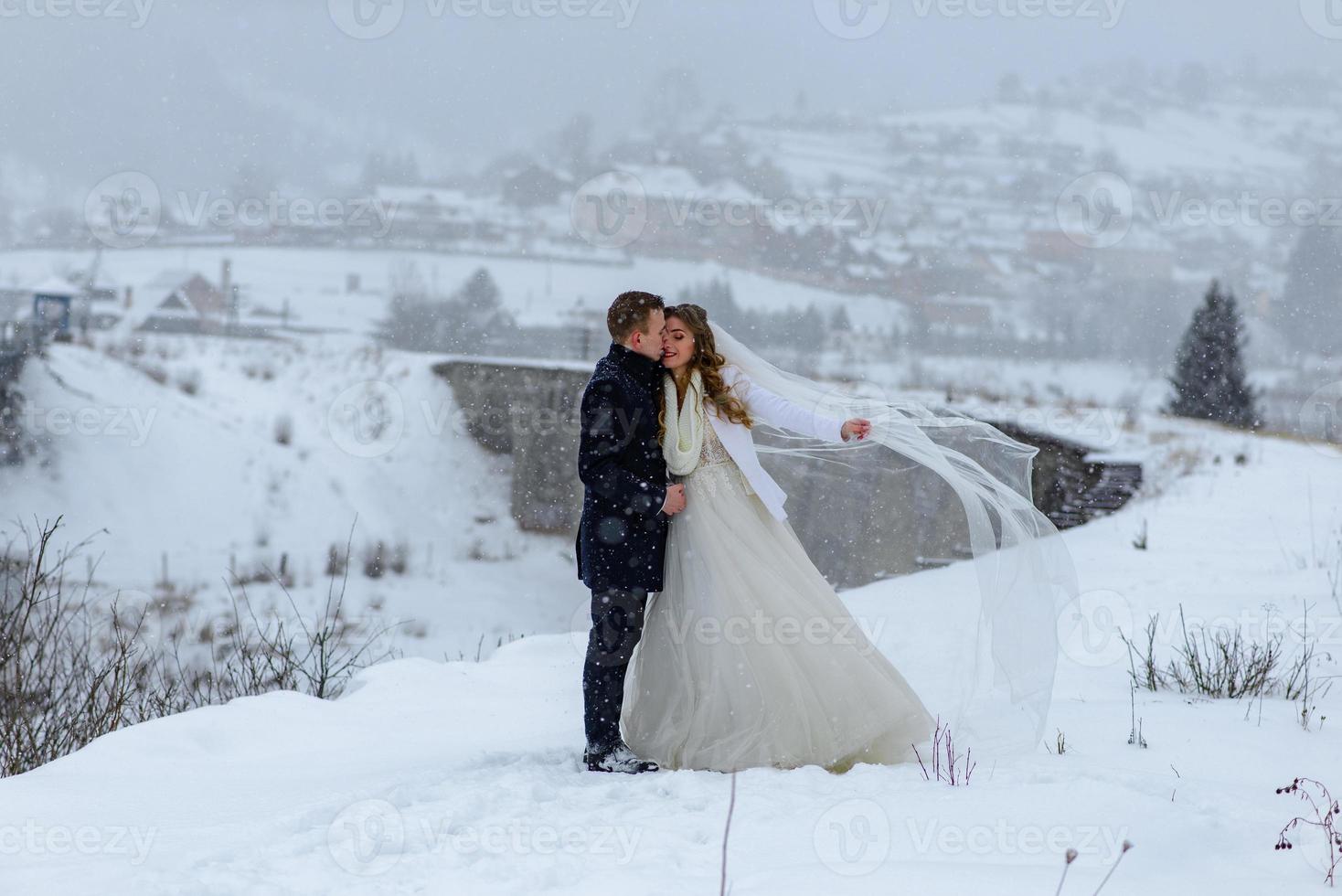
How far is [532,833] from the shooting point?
3.21 m

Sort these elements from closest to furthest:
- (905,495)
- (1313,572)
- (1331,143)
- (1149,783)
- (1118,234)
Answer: (1149,783)
(905,495)
(1313,572)
(1118,234)
(1331,143)

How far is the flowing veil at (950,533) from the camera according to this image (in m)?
4.29

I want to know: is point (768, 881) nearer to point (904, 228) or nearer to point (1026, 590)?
point (1026, 590)

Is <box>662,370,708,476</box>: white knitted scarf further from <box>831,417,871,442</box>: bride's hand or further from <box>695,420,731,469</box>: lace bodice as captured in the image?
<box>831,417,871,442</box>: bride's hand

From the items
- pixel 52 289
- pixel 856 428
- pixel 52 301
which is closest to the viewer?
pixel 856 428

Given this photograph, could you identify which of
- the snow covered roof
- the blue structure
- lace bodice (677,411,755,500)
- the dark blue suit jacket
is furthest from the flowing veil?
the snow covered roof

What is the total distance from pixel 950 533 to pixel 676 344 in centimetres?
154

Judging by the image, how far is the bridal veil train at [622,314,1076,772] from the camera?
4066 millimetres

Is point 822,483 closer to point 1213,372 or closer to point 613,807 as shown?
point 613,807

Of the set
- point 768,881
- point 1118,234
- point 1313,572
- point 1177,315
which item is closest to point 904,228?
point 1177,315

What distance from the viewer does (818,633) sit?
4.15m

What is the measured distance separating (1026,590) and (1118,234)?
142876mm

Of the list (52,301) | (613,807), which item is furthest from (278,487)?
(613,807)

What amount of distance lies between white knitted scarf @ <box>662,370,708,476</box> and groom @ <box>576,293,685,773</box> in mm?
64
